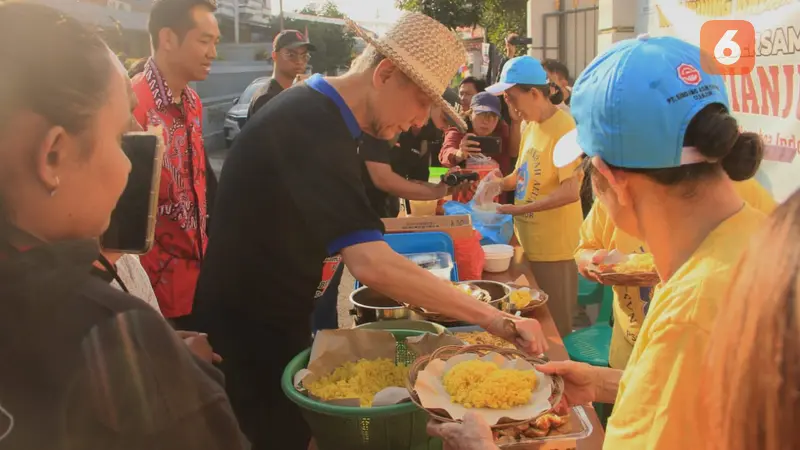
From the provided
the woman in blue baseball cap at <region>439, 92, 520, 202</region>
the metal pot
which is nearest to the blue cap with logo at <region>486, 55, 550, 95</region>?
the woman in blue baseball cap at <region>439, 92, 520, 202</region>

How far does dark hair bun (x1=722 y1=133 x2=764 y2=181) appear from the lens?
1.25 meters

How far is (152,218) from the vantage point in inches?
50.6

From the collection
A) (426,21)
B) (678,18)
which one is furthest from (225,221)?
(678,18)

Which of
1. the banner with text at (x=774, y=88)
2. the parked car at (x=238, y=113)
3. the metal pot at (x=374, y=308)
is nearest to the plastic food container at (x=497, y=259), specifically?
the metal pot at (x=374, y=308)

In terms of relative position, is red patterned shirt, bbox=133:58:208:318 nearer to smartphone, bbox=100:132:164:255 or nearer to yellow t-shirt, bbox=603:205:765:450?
smartphone, bbox=100:132:164:255

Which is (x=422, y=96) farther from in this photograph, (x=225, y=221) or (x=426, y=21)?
(x=225, y=221)

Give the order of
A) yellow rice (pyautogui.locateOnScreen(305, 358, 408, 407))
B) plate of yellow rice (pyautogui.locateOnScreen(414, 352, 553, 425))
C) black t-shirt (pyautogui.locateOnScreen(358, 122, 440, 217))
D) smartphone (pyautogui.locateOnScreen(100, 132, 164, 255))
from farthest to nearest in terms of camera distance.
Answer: black t-shirt (pyautogui.locateOnScreen(358, 122, 440, 217))
yellow rice (pyautogui.locateOnScreen(305, 358, 408, 407))
plate of yellow rice (pyautogui.locateOnScreen(414, 352, 553, 425))
smartphone (pyautogui.locateOnScreen(100, 132, 164, 255))

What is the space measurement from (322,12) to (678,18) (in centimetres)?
4478

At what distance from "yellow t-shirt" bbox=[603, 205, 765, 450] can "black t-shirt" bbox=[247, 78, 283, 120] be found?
4273mm

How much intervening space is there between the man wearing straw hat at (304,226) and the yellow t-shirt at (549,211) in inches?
76.5

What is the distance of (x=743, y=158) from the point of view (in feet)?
4.11

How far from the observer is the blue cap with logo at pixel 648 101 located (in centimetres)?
122

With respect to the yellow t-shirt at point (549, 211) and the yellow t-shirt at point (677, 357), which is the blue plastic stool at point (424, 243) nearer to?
the yellow t-shirt at point (549, 211)

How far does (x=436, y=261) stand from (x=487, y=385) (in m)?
1.59
